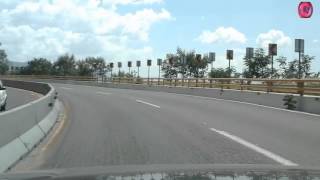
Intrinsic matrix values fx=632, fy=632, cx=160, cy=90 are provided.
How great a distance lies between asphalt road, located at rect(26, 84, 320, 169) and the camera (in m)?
10.9

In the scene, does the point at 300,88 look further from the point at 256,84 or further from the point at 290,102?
the point at 256,84

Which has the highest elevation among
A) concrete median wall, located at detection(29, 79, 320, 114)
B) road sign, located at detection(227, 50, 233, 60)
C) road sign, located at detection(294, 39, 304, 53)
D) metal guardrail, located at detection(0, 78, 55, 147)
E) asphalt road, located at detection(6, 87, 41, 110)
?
road sign, located at detection(294, 39, 304, 53)

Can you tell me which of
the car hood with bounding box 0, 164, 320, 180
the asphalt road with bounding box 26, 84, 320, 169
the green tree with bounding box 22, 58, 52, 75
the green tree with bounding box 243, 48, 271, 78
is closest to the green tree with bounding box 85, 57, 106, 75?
the green tree with bounding box 22, 58, 52, 75

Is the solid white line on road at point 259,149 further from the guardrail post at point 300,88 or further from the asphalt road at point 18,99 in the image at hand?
the asphalt road at point 18,99

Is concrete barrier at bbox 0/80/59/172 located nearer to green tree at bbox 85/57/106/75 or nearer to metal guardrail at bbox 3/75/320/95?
metal guardrail at bbox 3/75/320/95

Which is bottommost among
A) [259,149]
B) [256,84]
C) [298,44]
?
[259,149]

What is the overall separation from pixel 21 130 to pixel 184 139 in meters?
3.61

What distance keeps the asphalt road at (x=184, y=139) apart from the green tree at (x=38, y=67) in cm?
12193

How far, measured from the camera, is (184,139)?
13836mm

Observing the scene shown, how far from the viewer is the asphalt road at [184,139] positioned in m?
10.9

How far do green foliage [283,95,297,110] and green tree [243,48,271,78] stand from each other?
32.1m

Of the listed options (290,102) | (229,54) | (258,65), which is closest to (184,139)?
(290,102)

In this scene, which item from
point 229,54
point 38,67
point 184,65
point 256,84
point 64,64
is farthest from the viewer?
point 38,67

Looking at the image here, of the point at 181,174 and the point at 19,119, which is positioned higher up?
the point at 181,174
